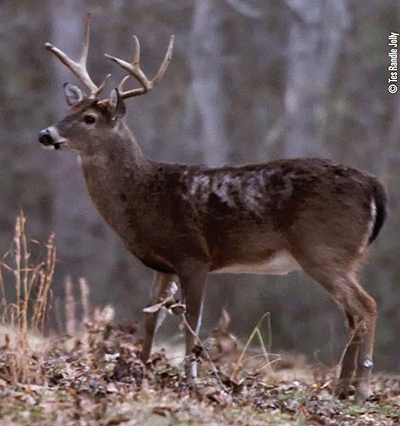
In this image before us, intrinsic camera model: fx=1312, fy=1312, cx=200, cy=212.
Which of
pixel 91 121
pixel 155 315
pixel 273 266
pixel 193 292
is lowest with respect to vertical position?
pixel 155 315

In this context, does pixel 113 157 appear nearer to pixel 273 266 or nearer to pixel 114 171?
pixel 114 171

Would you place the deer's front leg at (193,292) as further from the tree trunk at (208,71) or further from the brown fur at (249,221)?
the tree trunk at (208,71)

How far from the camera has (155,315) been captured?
31.1 feet

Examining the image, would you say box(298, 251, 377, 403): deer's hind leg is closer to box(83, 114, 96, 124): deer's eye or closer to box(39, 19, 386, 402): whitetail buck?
box(39, 19, 386, 402): whitetail buck

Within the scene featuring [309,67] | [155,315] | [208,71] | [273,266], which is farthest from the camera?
[208,71]

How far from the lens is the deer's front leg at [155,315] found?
9.32 m

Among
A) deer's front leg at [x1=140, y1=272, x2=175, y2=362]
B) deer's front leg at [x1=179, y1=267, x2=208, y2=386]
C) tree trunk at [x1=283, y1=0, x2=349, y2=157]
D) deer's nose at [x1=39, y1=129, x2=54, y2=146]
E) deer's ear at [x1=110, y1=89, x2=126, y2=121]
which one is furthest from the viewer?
tree trunk at [x1=283, y1=0, x2=349, y2=157]

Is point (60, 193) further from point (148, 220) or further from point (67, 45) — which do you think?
point (148, 220)

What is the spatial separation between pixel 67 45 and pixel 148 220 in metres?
13.8

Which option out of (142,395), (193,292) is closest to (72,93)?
(193,292)

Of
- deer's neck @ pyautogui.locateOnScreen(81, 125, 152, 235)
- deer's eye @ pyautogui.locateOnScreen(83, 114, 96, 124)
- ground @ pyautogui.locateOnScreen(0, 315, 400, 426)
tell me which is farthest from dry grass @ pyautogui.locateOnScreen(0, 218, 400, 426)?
deer's eye @ pyautogui.locateOnScreen(83, 114, 96, 124)

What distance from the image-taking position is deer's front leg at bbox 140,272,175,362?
932cm

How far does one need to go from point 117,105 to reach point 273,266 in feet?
5.44

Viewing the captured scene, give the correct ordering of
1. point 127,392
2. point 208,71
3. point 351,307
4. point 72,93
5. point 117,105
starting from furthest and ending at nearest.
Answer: point 208,71, point 72,93, point 117,105, point 351,307, point 127,392
